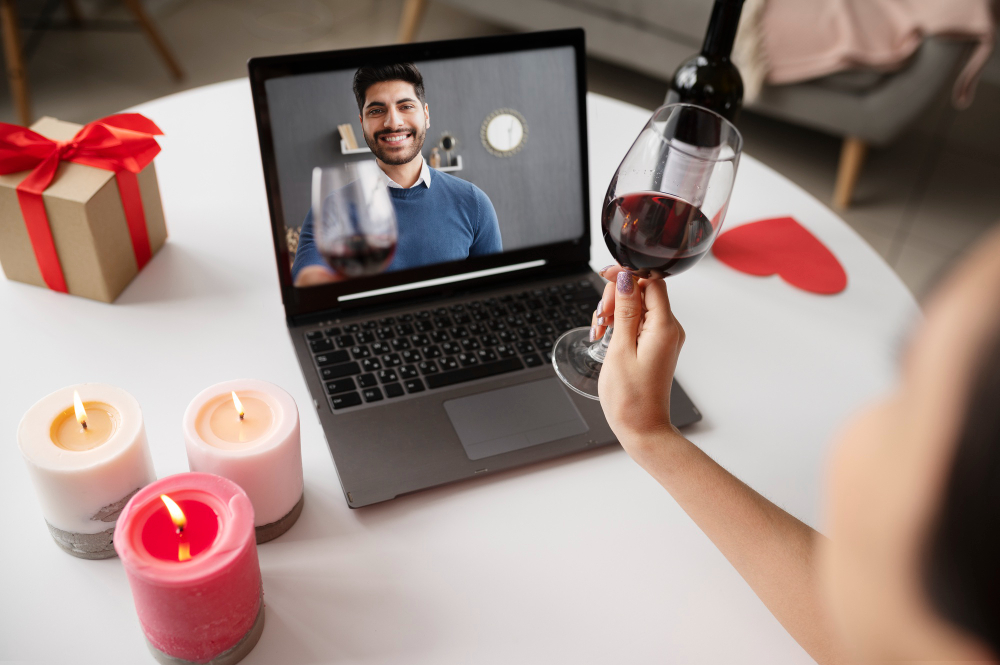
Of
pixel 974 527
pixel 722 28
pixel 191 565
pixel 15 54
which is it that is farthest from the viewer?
pixel 15 54

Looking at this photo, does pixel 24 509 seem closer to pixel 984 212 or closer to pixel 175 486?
pixel 175 486

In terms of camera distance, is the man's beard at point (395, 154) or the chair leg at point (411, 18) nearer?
the man's beard at point (395, 154)

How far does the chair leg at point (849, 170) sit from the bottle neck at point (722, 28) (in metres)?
1.50

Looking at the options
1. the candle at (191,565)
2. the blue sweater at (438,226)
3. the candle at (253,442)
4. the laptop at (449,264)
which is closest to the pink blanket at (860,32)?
the laptop at (449,264)

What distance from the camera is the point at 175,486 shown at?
543 mm

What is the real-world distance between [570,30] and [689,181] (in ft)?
0.93

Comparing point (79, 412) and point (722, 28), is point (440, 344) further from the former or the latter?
point (722, 28)

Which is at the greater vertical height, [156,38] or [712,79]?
[712,79]

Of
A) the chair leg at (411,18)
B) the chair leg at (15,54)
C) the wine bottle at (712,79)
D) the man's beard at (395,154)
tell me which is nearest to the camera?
the man's beard at (395,154)

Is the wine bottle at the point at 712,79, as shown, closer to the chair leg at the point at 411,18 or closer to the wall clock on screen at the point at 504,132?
the wall clock on screen at the point at 504,132

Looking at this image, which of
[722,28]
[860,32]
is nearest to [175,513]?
[722,28]

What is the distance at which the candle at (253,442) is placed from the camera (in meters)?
0.60

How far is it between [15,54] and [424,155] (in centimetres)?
182

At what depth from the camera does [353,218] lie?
715 millimetres
